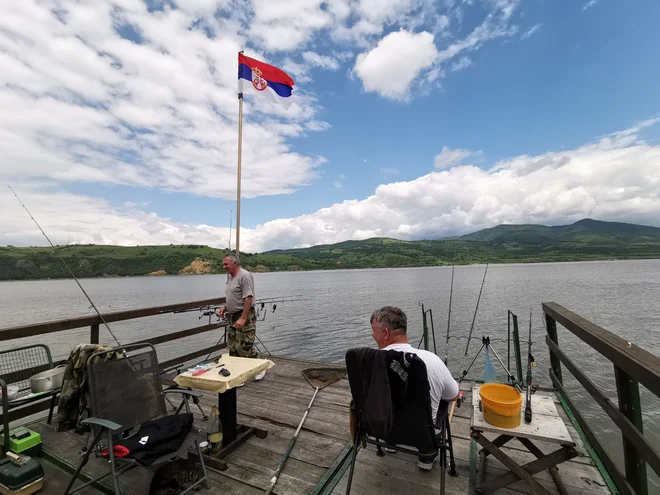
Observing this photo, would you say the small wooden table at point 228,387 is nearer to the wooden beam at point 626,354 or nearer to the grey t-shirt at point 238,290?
the grey t-shirt at point 238,290

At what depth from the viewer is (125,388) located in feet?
10.1

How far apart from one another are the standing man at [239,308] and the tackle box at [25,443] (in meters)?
2.36

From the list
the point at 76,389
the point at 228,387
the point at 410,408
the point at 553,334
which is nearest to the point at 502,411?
the point at 410,408

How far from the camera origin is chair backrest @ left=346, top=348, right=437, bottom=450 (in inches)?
86.2

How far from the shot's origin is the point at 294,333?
18.0 m

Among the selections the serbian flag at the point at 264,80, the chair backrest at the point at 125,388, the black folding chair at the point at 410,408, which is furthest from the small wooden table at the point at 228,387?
the serbian flag at the point at 264,80

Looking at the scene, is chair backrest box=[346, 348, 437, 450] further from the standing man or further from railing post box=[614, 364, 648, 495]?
the standing man

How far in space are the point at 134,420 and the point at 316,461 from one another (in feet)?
5.80

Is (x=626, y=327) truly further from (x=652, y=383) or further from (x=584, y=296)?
(x=652, y=383)

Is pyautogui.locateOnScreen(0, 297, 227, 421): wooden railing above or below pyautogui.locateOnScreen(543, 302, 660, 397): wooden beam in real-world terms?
below

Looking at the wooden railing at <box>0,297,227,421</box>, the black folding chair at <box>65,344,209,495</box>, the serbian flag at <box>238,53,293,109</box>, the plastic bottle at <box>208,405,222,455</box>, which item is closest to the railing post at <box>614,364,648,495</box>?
the black folding chair at <box>65,344,209,495</box>

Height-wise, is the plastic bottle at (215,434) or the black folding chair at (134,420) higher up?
the black folding chair at (134,420)

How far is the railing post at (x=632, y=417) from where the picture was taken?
2029 mm

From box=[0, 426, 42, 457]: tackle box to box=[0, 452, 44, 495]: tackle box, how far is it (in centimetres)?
39
